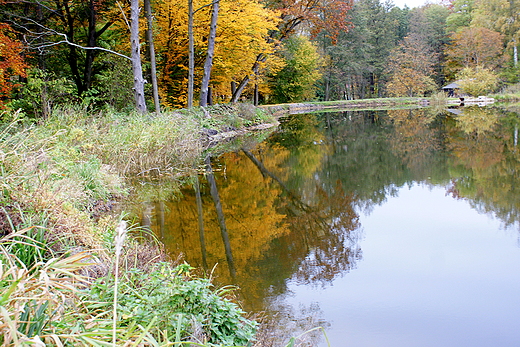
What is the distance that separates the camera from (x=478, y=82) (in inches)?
1495

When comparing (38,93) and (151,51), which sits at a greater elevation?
(151,51)

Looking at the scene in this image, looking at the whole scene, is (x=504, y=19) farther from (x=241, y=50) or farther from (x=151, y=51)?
(x=151, y=51)

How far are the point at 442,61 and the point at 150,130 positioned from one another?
51.4 meters

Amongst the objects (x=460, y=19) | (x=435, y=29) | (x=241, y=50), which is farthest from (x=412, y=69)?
(x=241, y=50)

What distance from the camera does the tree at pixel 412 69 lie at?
44531mm

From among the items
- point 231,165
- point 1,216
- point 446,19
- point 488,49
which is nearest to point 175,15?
point 231,165

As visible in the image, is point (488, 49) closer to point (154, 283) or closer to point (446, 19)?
point (446, 19)

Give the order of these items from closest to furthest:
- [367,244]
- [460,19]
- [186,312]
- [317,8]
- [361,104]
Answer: [186,312] < [367,244] < [317,8] < [361,104] < [460,19]

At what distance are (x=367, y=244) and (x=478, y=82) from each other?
1522 inches

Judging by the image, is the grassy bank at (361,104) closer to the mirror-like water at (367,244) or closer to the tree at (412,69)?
the tree at (412,69)

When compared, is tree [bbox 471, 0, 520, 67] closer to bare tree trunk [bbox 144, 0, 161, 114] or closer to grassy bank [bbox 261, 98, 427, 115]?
grassy bank [bbox 261, 98, 427, 115]

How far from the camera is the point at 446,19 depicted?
50688 mm

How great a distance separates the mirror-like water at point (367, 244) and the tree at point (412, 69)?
1480 inches

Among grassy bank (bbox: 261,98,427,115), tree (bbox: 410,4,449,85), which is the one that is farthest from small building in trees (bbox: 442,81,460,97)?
grassy bank (bbox: 261,98,427,115)
